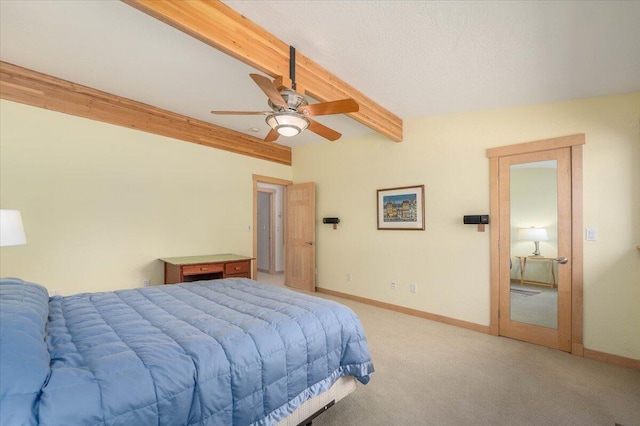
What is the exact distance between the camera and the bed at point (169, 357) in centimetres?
104

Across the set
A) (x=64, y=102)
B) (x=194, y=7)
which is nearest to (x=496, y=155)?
(x=194, y=7)

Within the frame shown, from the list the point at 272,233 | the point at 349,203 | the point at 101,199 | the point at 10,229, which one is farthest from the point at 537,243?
the point at 272,233

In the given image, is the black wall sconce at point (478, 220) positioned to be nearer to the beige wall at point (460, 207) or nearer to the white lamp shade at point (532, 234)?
the beige wall at point (460, 207)

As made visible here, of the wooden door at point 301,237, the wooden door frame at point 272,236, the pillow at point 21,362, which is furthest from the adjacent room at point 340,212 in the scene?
the wooden door frame at point 272,236

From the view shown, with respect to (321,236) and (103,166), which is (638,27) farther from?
(103,166)

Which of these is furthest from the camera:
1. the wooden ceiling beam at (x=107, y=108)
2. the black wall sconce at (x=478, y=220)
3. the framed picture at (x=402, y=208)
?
→ the framed picture at (x=402, y=208)

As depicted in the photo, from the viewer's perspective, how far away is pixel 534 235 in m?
3.29

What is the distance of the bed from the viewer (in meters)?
1.04

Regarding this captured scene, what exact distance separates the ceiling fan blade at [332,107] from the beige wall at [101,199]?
262 cm

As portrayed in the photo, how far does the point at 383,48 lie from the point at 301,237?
3793 mm

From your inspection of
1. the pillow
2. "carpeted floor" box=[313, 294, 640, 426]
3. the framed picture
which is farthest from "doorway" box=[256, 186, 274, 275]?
the pillow

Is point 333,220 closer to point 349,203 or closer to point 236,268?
point 349,203

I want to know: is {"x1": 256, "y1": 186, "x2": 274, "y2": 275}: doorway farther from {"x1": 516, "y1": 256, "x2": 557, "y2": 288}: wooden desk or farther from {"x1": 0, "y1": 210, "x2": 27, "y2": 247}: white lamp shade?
{"x1": 516, "y1": 256, "x2": 557, "y2": 288}: wooden desk

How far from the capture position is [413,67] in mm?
2688
